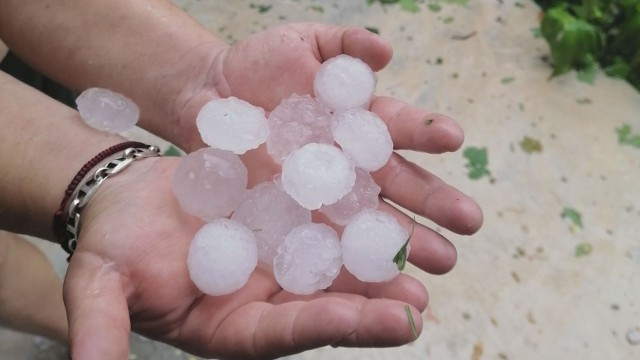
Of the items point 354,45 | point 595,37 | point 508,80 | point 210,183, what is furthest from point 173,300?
point 595,37

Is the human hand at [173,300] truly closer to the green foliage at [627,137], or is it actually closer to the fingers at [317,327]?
the fingers at [317,327]

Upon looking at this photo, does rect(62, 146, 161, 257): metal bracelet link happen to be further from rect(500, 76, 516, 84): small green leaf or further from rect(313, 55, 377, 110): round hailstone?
rect(500, 76, 516, 84): small green leaf

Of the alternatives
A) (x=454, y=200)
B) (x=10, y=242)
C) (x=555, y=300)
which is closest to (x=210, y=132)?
(x=454, y=200)

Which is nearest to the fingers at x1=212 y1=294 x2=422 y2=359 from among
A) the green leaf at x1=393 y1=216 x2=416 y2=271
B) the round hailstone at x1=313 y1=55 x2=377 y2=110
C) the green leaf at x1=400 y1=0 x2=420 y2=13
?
the green leaf at x1=393 y1=216 x2=416 y2=271

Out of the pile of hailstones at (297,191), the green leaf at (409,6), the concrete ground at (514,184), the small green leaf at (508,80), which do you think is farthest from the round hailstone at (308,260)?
the green leaf at (409,6)

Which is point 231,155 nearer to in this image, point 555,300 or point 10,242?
point 10,242

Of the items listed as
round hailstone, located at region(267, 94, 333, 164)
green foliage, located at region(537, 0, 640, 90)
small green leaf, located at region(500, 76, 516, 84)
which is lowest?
small green leaf, located at region(500, 76, 516, 84)
